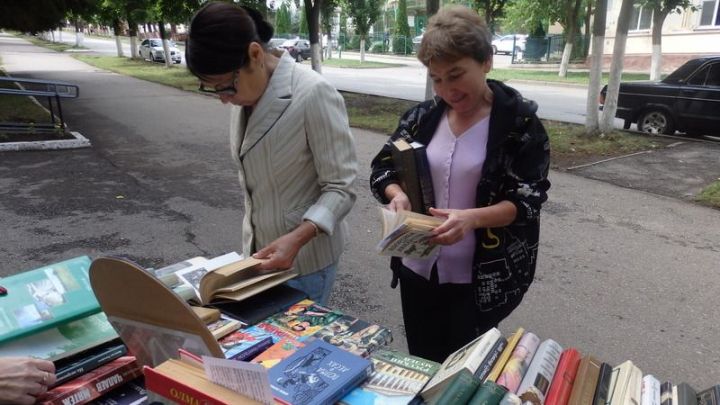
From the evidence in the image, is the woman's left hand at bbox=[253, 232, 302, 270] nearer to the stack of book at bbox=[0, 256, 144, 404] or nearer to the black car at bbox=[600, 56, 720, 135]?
the stack of book at bbox=[0, 256, 144, 404]

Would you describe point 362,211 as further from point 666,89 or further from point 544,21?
point 544,21

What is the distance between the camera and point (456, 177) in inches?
67.9

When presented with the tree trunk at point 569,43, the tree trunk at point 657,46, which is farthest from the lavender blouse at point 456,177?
the tree trunk at point 569,43

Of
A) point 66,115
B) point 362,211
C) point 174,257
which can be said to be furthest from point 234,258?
point 66,115

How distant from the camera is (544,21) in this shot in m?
28.5

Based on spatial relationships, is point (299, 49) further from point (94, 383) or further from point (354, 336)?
point (94, 383)

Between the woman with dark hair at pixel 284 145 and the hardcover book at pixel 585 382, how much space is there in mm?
811

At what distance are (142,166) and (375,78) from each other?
15.1m

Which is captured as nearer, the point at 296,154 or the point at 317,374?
the point at 317,374

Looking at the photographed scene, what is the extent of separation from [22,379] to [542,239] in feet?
14.3

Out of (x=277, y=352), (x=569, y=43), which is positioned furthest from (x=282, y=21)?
(x=277, y=352)

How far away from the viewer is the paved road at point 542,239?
3.34 meters

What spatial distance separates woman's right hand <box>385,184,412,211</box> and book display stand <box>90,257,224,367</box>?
78 centimetres

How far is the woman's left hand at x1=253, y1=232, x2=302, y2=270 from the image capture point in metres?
1.60
